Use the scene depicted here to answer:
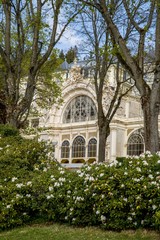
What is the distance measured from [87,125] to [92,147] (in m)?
2.76

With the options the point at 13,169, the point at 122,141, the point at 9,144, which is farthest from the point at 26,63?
the point at 122,141

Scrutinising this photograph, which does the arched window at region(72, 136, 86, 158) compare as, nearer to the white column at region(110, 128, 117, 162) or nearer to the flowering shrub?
the white column at region(110, 128, 117, 162)

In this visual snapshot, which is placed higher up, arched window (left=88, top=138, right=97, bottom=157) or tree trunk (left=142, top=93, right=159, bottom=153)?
arched window (left=88, top=138, right=97, bottom=157)

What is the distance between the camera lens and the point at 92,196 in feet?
20.9

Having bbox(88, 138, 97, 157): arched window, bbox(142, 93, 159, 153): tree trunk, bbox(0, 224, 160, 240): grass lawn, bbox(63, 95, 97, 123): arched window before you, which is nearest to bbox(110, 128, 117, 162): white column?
bbox(88, 138, 97, 157): arched window

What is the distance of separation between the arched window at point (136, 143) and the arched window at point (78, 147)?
226 inches

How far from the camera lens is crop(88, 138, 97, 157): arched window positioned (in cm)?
4294

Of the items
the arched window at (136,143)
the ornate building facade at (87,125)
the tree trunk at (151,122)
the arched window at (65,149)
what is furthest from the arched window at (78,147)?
the tree trunk at (151,122)

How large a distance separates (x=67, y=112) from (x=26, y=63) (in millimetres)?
29281

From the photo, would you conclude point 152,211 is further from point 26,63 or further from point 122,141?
point 122,141

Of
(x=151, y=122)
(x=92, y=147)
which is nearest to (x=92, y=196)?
(x=151, y=122)

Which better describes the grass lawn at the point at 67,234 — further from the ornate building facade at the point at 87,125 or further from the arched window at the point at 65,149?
the arched window at the point at 65,149

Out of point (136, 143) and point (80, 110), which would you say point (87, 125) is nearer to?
point (80, 110)

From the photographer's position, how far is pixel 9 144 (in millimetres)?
9594
